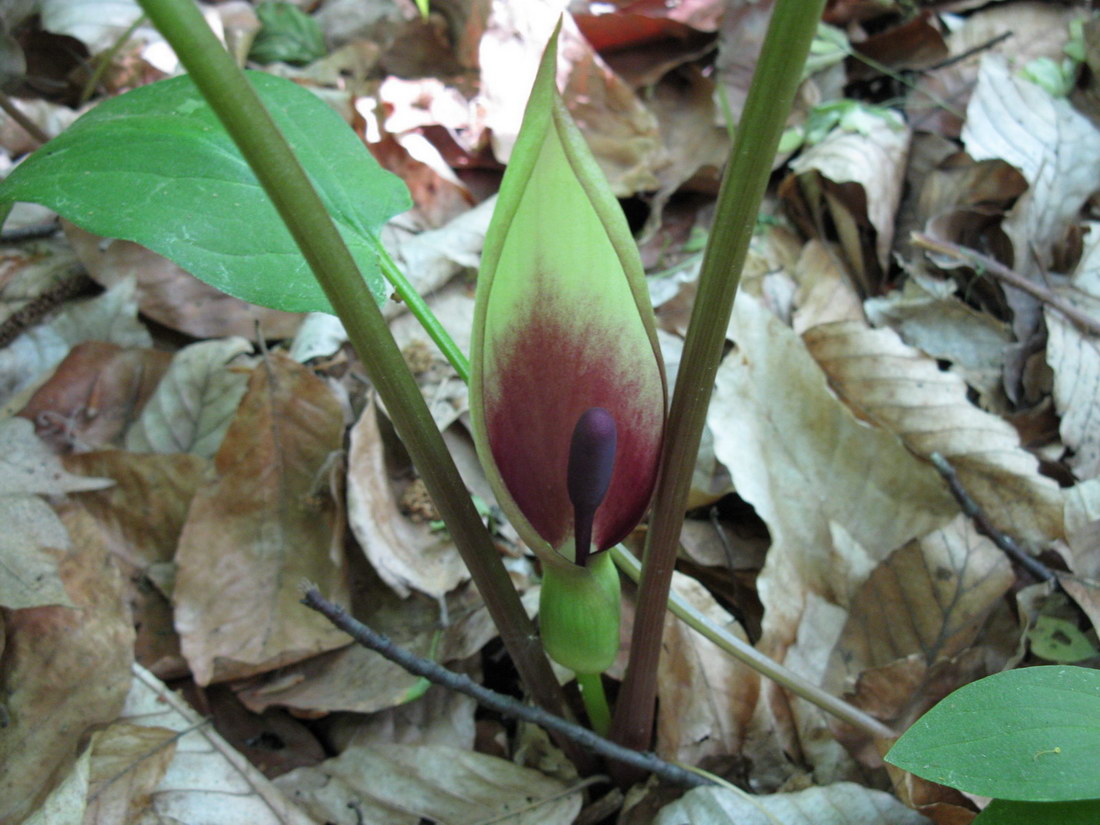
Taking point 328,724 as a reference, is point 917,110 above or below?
above

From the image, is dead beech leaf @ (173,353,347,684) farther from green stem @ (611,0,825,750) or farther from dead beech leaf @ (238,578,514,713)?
green stem @ (611,0,825,750)

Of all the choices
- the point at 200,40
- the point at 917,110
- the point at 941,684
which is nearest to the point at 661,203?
the point at 917,110

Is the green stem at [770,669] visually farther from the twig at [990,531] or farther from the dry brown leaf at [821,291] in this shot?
the dry brown leaf at [821,291]

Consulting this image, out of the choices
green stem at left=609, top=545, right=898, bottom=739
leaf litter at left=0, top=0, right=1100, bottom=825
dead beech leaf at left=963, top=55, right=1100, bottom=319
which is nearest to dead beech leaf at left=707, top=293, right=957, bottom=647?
leaf litter at left=0, top=0, right=1100, bottom=825

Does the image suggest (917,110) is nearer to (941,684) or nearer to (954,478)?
(954,478)

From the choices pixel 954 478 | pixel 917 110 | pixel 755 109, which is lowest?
pixel 954 478

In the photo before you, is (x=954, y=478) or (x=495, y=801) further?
(x=954, y=478)
